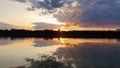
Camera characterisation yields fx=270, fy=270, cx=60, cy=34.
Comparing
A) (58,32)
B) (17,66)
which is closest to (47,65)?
(17,66)

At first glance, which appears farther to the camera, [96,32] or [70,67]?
[96,32]

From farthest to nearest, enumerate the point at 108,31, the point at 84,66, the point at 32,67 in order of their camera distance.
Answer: the point at 108,31, the point at 84,66, the point at 32,67

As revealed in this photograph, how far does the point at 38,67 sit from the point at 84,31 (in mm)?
A: 157900

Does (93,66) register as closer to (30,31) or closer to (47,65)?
(47,65)

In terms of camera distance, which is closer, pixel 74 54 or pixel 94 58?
pixel 94 58

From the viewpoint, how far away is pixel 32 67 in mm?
19703

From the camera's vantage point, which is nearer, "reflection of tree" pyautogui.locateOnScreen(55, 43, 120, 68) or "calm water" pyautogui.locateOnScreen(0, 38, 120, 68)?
"reflection of tree" pyautogui.locateOnScreen(55, 43, 120, 68)

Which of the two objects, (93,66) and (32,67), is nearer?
(32,67)

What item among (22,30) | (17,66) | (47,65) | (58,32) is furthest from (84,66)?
(22,30)

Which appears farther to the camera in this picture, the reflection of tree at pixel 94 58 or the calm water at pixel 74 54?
the calm water at pixel 74 54

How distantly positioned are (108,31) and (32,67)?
514ft

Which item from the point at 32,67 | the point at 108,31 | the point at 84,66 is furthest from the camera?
the point at 108,31

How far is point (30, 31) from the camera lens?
600ft

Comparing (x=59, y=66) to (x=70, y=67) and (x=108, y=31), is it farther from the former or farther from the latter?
(x=108, y=31)
